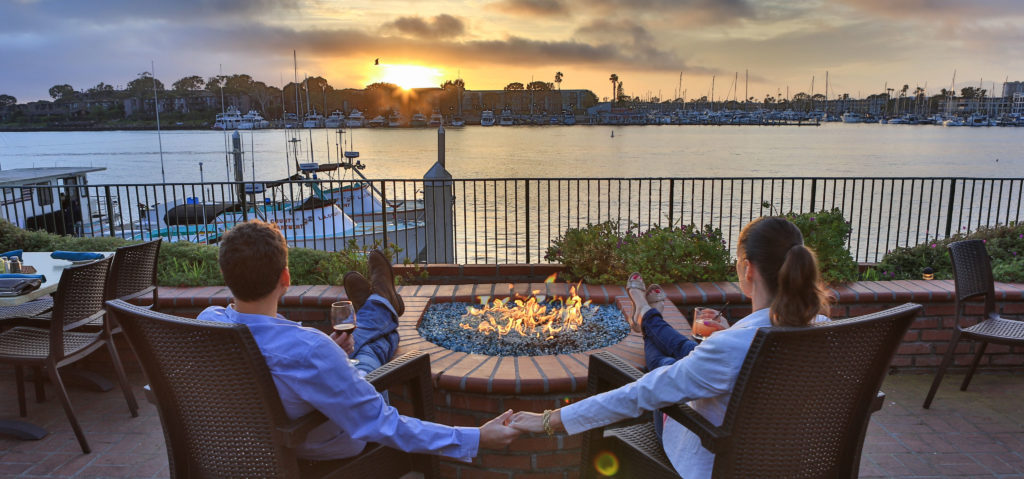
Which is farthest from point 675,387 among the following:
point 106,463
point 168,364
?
point 106,463

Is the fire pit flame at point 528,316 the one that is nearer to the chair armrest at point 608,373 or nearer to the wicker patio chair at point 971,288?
the chair armrest at point 608,373

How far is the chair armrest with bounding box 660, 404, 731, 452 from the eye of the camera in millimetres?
1642

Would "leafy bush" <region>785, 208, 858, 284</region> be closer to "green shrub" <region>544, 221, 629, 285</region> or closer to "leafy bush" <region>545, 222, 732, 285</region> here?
"leafy bush" <region>545, 222, 732, 285</region>

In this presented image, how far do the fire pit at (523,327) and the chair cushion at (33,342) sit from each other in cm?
185

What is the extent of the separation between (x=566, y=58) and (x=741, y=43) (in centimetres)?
2782

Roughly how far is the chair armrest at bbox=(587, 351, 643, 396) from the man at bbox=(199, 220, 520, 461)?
38cm

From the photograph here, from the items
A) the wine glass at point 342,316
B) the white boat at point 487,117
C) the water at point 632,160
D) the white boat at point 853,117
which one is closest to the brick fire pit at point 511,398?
the wine glass at point 342,316

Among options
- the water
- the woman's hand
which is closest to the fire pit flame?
the woman's hand

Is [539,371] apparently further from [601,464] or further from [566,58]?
[566,58]

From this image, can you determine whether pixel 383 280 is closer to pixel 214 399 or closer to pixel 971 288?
pixel 214 399

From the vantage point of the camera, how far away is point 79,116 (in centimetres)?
8081

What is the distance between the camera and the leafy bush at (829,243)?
4375mm

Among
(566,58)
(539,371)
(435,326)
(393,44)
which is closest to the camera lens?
(539,371)

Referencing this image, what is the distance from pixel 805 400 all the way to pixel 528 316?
2.05 m
